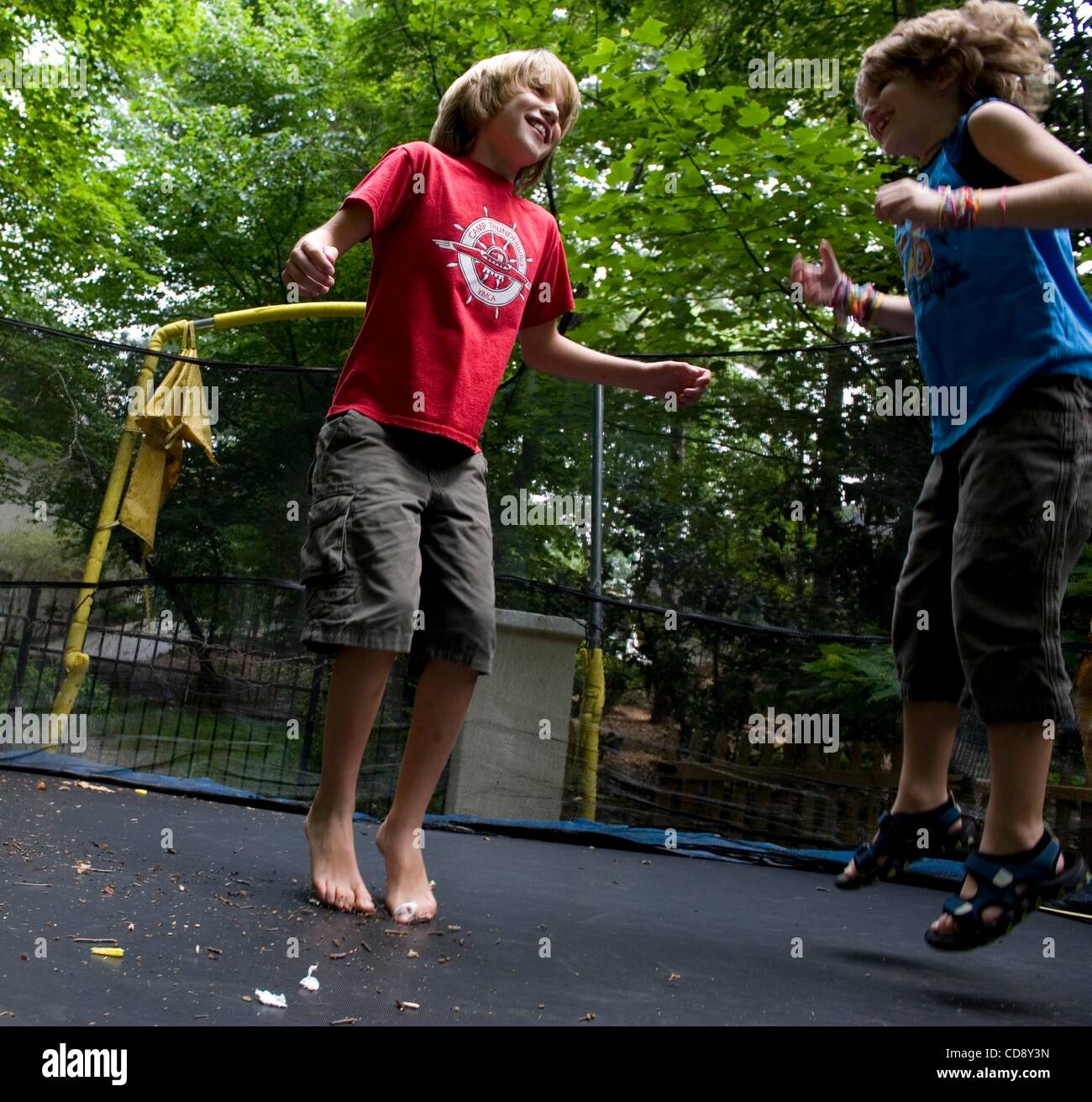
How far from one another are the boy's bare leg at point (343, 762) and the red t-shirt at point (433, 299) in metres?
0.38

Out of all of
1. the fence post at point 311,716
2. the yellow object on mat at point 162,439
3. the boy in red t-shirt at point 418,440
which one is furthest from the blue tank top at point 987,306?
the yellow object on mat at point 162,439

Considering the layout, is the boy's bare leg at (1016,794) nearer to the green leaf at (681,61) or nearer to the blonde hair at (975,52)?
the blonde hair at (975,52)

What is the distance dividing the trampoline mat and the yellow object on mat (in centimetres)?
111

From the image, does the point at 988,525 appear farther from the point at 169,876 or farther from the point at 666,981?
the point at 169,876

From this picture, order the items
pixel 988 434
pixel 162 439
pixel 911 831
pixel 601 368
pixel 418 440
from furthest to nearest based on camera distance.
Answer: pixel 162 439
pixel 601 368
pixel 418 440
pixel 911 831
pixel 988 434

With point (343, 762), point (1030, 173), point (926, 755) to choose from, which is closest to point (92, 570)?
point (343, 762)

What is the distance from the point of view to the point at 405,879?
5.11 feet

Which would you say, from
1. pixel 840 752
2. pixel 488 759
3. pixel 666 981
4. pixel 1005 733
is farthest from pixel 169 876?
pixel 840 752

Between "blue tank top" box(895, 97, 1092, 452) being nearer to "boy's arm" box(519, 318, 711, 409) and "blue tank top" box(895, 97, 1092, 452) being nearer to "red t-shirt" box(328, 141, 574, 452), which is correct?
"boy's arm" box(519, 318, 711, 409)

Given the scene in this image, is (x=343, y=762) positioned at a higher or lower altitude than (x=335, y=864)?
higher

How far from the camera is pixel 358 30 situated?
7.66 m

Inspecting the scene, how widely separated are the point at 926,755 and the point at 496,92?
130 centimetres

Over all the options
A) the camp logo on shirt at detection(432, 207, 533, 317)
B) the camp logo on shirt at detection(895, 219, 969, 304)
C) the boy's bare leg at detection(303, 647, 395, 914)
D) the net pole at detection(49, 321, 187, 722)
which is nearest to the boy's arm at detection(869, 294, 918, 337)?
the camp logo on shirt at detection(895, 219, 969, 304)

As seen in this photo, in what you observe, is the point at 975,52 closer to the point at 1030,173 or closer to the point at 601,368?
the point at 1030,173
